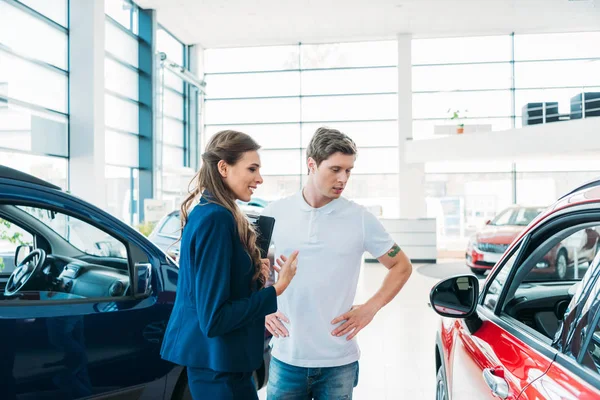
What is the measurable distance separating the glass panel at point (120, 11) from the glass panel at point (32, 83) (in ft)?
8.48

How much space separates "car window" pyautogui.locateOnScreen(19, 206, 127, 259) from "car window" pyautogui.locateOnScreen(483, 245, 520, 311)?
1822 millimetres

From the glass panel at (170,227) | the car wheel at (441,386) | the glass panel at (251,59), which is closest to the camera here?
the car wheel at (441,386)

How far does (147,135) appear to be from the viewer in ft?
46.6

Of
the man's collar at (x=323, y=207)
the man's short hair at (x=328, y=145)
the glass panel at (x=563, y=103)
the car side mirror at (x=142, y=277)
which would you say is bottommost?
the car side mirror at (x=142, y=277)

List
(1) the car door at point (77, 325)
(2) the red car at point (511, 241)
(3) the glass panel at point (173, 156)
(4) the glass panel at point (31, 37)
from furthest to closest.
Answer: (3) the glass panel at point (173, 156) → (4) the glass panel at point (31, 37) → (2) the red car at point (511, 241) → (1) the car door at point (77, 325)

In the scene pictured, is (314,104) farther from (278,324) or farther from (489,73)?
(278,324)

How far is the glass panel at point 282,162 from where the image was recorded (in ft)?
55.3

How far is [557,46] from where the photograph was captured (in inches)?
620

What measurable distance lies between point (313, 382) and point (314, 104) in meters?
15.1

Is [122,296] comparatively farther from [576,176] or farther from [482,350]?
[576,176]

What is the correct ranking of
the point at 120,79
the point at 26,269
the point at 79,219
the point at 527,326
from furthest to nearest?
1. the point at 120,79
2. the point at 26,269
3. the point at 79,219
4. the point at 527,326

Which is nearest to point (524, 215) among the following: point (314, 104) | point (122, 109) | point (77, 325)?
point (314, 104)

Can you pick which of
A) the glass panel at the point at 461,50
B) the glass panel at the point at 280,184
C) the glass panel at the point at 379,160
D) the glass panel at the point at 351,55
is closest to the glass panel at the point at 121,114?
the glass panel at the point at 280,184

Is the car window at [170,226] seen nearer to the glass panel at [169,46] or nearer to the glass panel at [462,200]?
the glass panel at [169,46]
